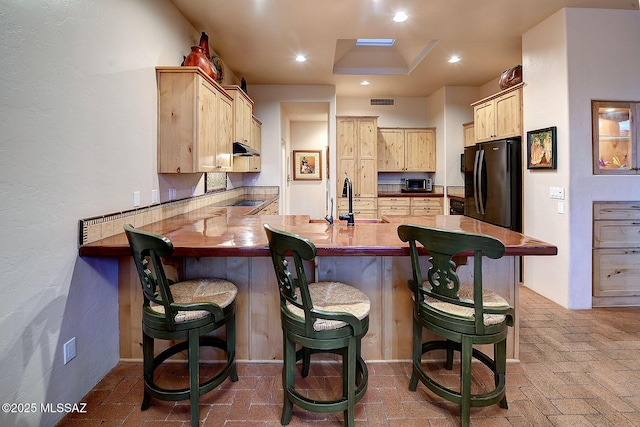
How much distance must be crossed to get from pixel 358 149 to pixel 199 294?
5060 millimetres

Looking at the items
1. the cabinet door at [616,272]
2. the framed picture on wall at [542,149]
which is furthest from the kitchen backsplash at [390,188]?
the cabinet door at [616,272]

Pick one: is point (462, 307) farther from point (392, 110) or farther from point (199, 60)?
point (392, 110)

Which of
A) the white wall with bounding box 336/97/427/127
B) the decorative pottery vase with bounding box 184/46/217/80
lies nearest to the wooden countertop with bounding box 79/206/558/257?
the decorative pottery vase with bounding box 184/46/217/80

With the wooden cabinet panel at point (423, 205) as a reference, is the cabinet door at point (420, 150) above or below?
above

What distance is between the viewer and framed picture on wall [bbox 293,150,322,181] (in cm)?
859

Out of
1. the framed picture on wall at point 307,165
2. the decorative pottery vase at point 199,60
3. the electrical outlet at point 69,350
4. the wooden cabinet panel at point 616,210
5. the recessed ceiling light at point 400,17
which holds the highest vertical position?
the recessed ceiling light at point 400,17

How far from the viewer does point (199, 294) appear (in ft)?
6.27

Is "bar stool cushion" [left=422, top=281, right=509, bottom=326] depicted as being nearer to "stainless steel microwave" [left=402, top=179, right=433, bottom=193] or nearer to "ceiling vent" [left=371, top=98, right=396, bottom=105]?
"stainless steel microwave" [left=402, top=179, right=433, bottom=193]

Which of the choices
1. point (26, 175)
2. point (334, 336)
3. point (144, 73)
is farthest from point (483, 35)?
point (26, 175)

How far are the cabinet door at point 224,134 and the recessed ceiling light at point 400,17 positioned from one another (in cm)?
198

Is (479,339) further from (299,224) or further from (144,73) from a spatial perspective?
(144,73)

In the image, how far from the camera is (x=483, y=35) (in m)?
4.01

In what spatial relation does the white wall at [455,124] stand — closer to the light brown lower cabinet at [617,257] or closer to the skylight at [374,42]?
the skylight at [374,42]

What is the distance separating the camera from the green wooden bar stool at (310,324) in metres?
1.53
